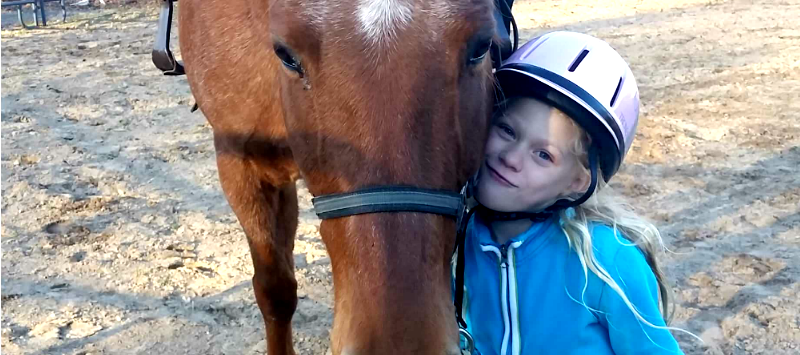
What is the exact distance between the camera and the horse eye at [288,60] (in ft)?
4.73

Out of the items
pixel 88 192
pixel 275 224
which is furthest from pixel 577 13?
pixel 275 224

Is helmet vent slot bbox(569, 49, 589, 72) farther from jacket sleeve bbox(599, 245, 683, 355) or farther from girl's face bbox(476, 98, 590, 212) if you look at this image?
jacket sleeve bbox(599, 245, 683, 355)

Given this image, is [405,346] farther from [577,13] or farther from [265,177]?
[577,13]

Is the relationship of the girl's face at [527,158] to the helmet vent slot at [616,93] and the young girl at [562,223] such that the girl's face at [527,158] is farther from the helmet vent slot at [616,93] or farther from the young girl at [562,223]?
the helmet vent slot at [616,93]

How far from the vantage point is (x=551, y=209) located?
1712mm

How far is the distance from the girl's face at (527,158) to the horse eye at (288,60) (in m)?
0.48

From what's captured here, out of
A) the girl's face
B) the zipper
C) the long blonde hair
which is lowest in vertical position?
the zipper

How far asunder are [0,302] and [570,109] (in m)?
2.84

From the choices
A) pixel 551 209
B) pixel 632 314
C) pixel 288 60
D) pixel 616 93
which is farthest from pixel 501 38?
pixel 632 314

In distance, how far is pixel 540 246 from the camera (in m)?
1.70

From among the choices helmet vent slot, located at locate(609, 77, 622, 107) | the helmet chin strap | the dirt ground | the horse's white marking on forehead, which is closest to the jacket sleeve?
the helmet chin strap

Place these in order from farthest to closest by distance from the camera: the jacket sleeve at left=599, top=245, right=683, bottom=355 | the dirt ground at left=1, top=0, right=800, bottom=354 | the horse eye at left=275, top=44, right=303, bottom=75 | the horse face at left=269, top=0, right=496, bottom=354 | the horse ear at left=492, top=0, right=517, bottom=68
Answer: the dirt ground at left=1, top=0, right=800, bottom=354 < the horse ear at left=492, top=0, right=517, bottom=68 < the jacket sleeve at left=599, top=245, right=683, bottom=355 < the horse eye at left=275, top=44, right=303, bottom=75 < the horse face at left=269, top=0, right=496, bottom=354

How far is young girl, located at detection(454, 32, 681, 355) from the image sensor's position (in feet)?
5.27

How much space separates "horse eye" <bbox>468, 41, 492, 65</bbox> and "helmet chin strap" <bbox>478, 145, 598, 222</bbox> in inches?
15.5
